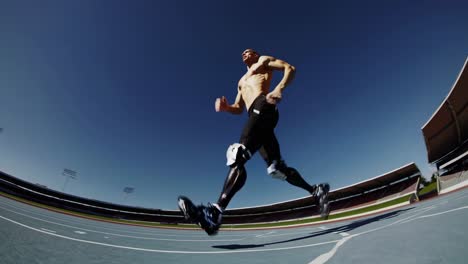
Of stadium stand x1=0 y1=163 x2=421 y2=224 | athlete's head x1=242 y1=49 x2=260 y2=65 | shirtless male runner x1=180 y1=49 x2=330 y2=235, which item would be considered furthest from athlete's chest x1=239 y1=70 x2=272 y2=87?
stadium stand x1=0 y1=163 x2=421 y2=224

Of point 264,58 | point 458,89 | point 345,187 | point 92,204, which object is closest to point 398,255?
point 264,58

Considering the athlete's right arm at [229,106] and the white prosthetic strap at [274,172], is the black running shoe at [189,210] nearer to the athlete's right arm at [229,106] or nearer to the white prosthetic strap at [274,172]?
the white prosthetic strap at [274,172]

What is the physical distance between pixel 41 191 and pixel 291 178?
6438cm

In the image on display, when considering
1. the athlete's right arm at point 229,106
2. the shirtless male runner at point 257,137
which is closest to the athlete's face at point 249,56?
the shirtless male runner at point 257,137

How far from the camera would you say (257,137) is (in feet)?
7.50

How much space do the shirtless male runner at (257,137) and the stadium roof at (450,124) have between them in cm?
2889

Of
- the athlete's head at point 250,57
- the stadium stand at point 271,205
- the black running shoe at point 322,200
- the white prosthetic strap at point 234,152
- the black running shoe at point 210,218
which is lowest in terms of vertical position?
the black running shoe at point 210,218

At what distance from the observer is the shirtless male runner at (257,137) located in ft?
6.64

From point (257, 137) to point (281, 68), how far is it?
43.6 inches

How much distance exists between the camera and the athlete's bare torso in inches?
104

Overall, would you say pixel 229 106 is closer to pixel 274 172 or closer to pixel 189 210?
pixel 274 172

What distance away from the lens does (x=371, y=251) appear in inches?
56.1

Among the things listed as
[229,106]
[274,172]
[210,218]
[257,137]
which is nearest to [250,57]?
[229,106]

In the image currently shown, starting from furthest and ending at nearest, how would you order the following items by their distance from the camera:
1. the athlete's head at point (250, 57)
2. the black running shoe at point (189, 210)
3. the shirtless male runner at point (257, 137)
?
the athlete's head at point (250, 57) < the shirtless male runner at point (257, 137) < the black running shoe at point (189, 210)
